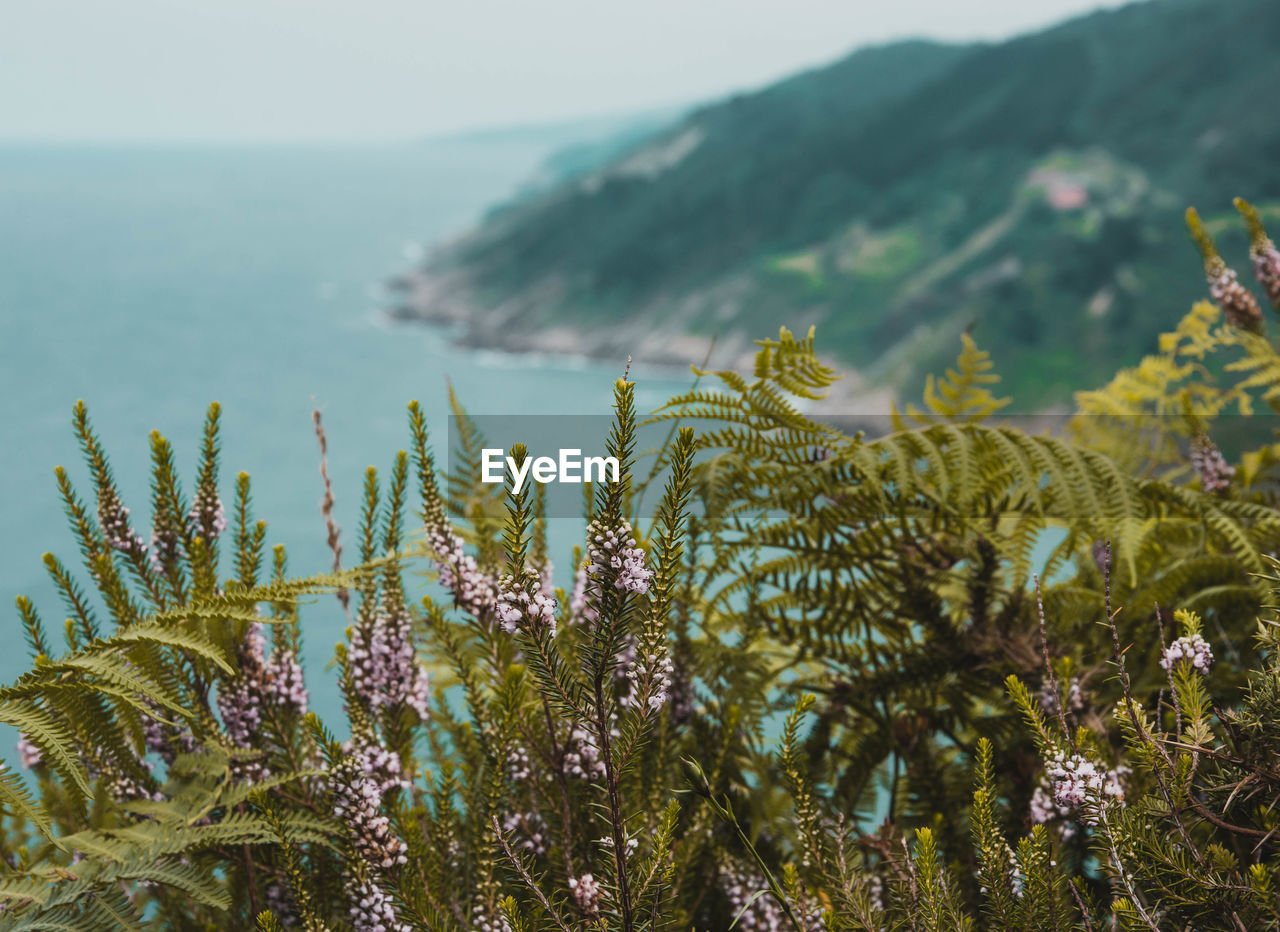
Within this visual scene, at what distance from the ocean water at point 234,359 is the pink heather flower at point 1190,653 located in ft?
2.95

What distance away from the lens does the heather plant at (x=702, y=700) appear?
28.3 inches

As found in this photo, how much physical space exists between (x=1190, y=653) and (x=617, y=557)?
525mm

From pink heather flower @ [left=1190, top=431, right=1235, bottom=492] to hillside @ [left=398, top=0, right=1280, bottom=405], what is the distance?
27307 millimetres

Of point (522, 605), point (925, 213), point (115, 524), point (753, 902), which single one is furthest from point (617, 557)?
point (925, 213)

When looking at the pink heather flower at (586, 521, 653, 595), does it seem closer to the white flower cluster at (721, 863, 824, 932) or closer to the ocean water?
the white flower cluster at (721, 863, 824, 932)

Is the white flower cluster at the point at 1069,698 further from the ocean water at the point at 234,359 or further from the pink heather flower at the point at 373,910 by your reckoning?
the ocean water at the point at 234,359

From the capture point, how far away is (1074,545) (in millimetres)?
1266

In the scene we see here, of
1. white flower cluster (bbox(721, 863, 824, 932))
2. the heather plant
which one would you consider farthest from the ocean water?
white flower cluster (bbox(721, 863, 824, 932))

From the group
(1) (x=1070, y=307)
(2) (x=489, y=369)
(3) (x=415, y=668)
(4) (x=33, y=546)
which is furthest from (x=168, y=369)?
(3) (x=415, y=668)

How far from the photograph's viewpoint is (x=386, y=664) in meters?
1.00

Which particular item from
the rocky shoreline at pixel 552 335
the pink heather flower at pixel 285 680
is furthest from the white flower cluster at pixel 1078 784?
the rocky shoreline at pixel 552 335

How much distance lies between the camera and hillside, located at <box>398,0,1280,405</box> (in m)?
28.6

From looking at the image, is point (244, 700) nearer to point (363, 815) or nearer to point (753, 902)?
point (363, 815)

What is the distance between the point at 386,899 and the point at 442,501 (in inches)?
15.6
